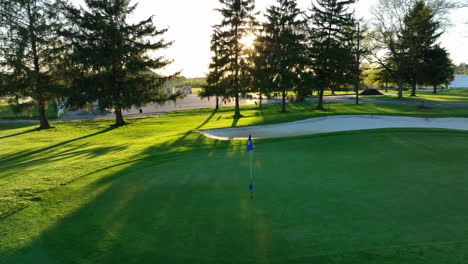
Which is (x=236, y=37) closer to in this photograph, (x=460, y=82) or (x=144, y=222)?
(x=144, y=222)

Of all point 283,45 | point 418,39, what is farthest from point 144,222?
point 418,39

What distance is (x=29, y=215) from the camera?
197 inches

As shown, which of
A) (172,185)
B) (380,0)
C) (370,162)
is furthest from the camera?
(380,0)

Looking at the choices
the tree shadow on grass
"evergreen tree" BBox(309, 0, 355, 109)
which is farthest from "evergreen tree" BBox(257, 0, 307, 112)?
the tree shadow on grass

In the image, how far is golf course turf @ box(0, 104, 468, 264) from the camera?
3527mm

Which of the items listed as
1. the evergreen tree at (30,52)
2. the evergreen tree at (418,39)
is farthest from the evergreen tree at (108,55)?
the evergreen tree at (418,39)

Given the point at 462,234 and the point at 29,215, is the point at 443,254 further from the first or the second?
the point at 29,215

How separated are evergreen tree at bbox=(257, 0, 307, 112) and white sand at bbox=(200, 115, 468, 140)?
33.2 feet

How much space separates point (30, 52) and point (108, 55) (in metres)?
6.44

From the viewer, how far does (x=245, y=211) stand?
464 centimetres

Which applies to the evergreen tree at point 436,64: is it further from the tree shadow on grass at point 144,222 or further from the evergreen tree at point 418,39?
the tree shadow on grass at point 144,222

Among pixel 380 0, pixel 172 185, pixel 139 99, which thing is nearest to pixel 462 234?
pixel 172 185

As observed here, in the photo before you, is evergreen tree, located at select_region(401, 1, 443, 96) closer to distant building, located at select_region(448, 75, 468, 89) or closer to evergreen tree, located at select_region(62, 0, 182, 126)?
evergreen tree, located at select_region(62, 0, 182, 126)

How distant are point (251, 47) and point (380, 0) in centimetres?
3261
